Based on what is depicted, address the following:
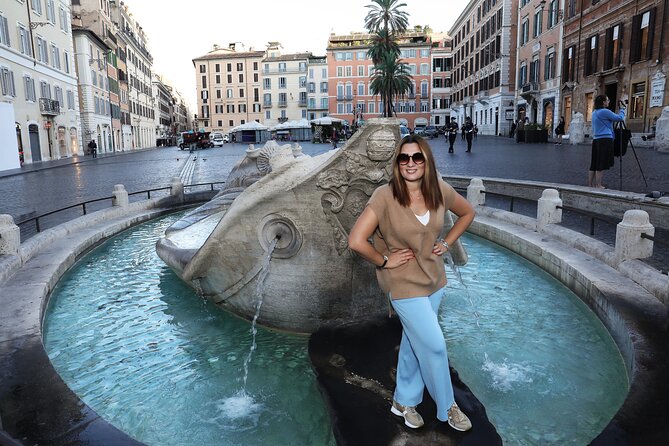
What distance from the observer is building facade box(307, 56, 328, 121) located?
80269 mm

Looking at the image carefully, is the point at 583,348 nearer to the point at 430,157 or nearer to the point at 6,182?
the point at 430,157

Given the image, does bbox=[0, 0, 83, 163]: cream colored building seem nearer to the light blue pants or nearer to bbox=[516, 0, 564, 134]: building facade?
the light blue pants

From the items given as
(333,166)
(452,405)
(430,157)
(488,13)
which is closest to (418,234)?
(430,157)

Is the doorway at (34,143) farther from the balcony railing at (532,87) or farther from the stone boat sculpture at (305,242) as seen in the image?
the balcony railing at (532,87)

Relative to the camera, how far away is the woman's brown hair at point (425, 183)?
248 centimetres

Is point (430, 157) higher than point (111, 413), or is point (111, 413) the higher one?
point (430, 157)

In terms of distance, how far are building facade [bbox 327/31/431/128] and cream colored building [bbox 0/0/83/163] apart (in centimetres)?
4518

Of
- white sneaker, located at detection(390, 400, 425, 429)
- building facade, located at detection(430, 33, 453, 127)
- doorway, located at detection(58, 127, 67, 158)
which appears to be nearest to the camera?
white sneaker, located at detection(390, 400, 425, 429)

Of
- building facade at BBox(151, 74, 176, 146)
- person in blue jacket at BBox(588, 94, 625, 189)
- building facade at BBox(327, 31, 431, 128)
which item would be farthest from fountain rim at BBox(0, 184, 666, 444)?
building facade at BBox(327, 31, 431, 128)

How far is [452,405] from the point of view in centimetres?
275

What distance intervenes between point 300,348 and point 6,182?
17.8 metres

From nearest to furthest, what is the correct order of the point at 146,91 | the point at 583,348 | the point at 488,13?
the point at 583,348, the point at 488,13, the point at 146,91

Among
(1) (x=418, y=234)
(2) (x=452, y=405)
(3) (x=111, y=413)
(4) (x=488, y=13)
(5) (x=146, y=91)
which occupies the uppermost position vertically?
(4) (x=488, y=13)

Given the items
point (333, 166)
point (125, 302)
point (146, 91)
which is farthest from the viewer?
point (146, 91)
